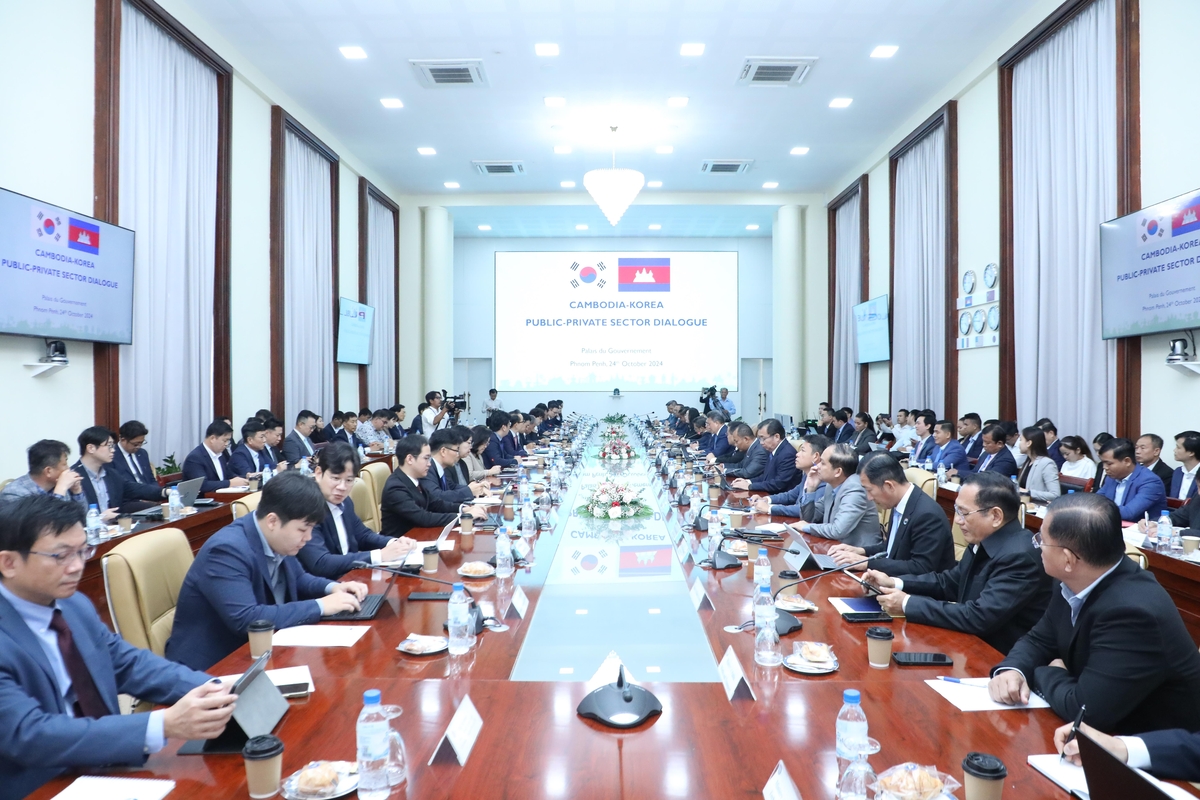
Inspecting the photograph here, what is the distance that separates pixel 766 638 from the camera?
2031 mm

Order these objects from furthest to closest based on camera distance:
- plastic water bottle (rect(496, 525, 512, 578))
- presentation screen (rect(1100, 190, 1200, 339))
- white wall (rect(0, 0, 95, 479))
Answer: presentation screen (rect(1100, 190, 1200, 339))
white wall (rect(0, 0, 95, 479))
plastic water bottle (rect(496, 525, 512, 578))

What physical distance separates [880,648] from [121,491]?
4746mm

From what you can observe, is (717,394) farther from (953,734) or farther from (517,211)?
(953,734)

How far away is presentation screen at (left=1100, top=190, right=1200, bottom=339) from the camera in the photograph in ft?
15.2

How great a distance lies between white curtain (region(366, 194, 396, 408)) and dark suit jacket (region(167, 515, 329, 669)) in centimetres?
895

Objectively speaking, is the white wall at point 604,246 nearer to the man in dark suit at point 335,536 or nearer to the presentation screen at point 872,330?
the presentation screen at point 872,330

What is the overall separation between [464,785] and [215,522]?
3.80m

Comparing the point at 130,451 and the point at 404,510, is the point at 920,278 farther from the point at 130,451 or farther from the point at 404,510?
the point at 130,451

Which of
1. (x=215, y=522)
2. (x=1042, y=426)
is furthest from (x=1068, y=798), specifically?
(x=1042, y=426)

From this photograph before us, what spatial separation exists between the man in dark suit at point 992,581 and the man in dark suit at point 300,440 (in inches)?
245

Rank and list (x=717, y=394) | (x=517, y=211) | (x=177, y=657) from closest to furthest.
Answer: (x=177, y=657) → (x=517, y=211) → (x=717, y=394)

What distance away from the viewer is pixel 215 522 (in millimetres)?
4598

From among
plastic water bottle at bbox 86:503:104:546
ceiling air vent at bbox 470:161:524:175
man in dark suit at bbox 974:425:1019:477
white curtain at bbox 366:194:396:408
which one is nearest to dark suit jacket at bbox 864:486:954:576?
plastic water bottle at bbox 86:503:104:546

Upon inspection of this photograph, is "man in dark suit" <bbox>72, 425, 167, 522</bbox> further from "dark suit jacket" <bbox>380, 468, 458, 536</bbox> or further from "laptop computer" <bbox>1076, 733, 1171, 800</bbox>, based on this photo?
"laptop computer" <bbox>1076, 733, 1171, 800</bbox>
